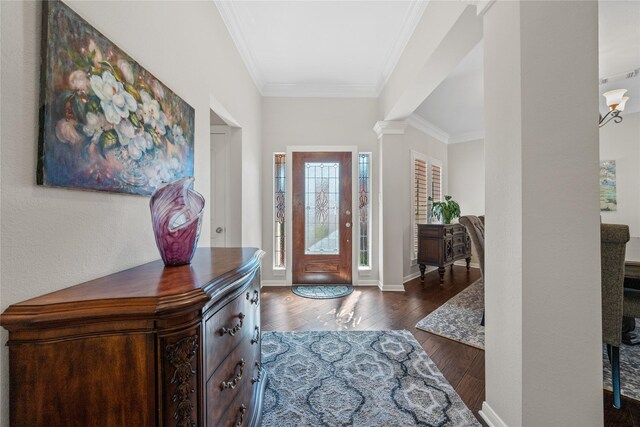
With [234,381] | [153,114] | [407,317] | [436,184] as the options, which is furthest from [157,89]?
[436,184]

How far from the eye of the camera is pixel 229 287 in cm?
88

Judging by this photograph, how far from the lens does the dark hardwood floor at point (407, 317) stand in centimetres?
158

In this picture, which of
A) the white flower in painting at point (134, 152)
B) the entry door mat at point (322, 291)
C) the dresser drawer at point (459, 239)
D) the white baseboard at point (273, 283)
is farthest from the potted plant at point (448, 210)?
the white flower in painting at point (134, 152)

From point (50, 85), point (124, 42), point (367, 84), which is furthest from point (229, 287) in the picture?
point (367, 84)

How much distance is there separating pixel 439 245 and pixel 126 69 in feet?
13.8

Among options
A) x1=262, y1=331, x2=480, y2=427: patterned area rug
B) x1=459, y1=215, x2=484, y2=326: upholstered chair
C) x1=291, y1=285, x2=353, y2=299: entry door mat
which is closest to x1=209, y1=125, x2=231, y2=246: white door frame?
x1=262, y1=331, x2=480, y2=427: patterned area rug

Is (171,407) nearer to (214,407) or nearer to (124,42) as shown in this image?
(214,407)

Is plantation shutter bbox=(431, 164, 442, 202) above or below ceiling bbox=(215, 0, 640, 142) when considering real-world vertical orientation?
below

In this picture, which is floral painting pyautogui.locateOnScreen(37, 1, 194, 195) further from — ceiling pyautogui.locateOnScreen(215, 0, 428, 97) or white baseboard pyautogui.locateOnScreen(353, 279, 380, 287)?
white baseboard pyautogui.locateOnScreen(353, 279, 380, 287)

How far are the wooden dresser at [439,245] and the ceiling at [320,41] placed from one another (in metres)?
2.43

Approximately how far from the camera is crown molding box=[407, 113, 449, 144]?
14.7 ft

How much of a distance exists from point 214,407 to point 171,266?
1.81 feet

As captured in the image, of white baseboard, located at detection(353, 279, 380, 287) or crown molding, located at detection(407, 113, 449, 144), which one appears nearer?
white baseboard, located at detection(353, 279, 380, 287)

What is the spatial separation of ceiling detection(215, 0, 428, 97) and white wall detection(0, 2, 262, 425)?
0.85 meters
